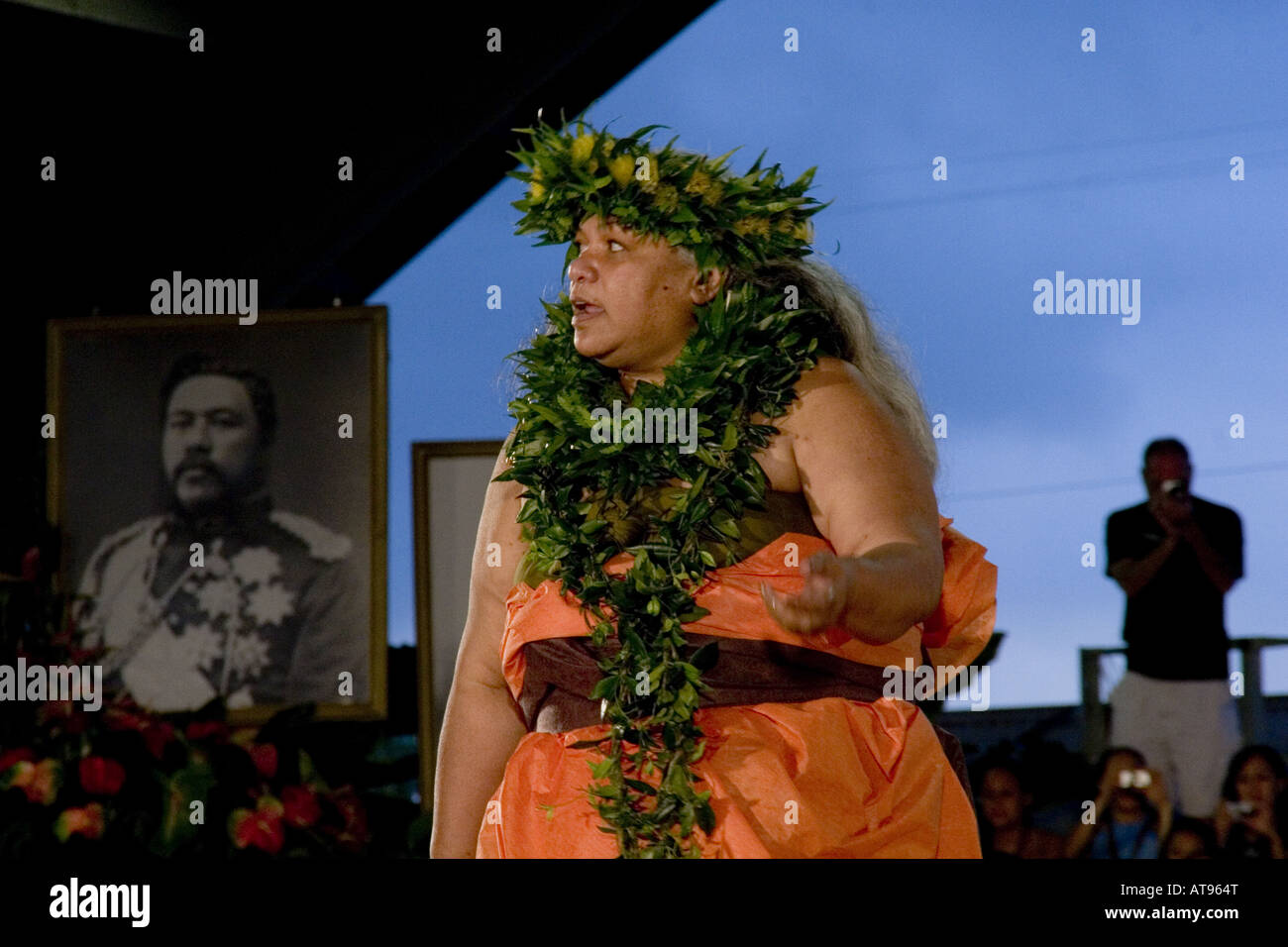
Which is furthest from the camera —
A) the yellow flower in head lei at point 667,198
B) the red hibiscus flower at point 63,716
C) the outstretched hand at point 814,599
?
the red hibiscus flower at point 63,716

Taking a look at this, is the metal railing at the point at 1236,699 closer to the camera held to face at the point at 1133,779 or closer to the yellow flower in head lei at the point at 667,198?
the camera held to face at the point at 1133,779

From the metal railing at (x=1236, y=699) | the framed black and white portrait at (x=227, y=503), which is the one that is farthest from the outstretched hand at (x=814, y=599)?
the metal railing at (x=1236, y=699)

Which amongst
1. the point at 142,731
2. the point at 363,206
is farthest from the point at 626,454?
the point at 363,206

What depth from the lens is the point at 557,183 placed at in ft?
5.12

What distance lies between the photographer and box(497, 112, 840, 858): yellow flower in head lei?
1413mm

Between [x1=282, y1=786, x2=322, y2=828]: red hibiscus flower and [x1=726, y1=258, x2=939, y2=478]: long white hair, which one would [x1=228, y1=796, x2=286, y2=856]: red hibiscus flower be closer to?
[x1=282, y1=786, x2=322, y2=828]: red hibiscus flower

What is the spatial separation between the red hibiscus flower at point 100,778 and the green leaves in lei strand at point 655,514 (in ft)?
4.41

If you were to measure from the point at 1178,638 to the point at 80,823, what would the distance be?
1.90 meters

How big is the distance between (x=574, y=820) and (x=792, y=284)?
1.84ft

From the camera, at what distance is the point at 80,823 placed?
256cm

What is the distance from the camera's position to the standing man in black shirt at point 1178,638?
116 inches

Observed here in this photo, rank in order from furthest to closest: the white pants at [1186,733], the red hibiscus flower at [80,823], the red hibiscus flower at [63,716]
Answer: the white pants at [1186,733] → the red hibiscus flower at [63,716] → the red hibiscus flower at [80,823]

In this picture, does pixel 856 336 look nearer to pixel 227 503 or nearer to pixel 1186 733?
pixel 1186 733
